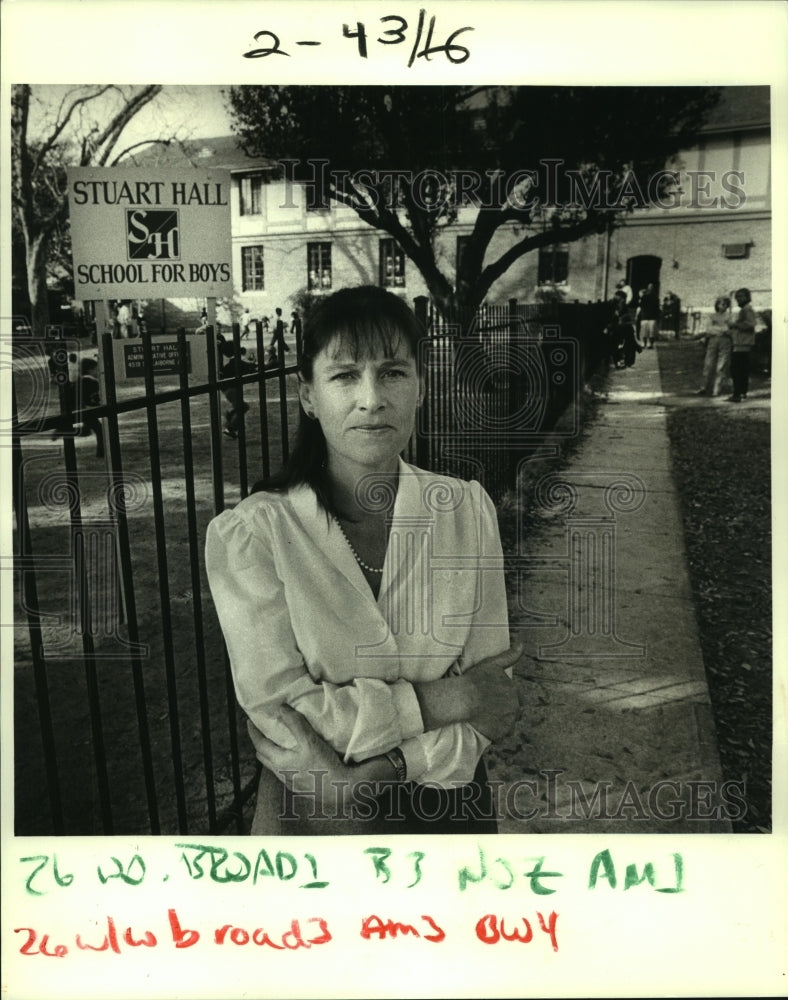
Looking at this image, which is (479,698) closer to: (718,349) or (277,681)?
(277,681)

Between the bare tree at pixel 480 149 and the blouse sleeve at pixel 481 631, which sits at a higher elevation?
the bare tree at pixel 480 149

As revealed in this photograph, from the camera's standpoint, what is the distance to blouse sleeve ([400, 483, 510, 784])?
2.47 metres

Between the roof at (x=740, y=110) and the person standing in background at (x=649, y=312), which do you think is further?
the person standing in background at (x=649, y=312)

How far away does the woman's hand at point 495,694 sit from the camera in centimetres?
249

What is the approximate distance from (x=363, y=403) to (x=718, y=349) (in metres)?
1.07

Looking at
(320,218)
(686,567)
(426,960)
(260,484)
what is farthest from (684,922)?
(320,218)

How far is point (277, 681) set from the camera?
2.42 m

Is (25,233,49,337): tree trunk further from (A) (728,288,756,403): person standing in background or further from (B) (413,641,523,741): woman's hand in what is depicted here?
(A) (728,288,756,403): person standing in background

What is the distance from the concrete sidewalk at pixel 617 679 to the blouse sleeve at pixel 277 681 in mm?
369

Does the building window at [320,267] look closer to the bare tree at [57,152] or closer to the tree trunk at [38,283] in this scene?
the bare tree at [57,152]

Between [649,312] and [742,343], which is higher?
[649,312]

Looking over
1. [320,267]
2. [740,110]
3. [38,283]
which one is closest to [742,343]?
[740,110]

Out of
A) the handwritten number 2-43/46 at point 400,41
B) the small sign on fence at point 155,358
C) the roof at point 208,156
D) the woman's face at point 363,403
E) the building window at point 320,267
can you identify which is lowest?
the woman's face at point 363,403

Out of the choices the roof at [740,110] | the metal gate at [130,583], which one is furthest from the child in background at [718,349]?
the metal gate at [130,583]
